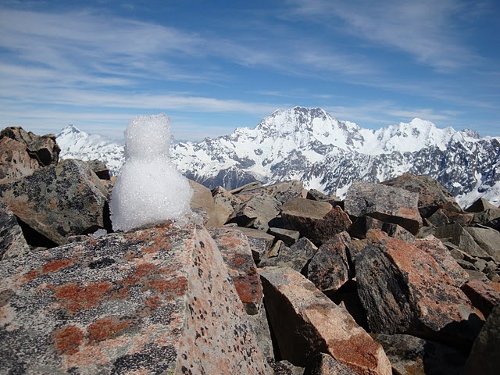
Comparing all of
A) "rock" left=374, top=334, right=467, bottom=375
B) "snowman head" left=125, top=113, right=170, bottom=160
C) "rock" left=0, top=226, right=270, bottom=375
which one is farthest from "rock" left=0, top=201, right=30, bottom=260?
"rock" left=374, top=334, right=467, bottom=375

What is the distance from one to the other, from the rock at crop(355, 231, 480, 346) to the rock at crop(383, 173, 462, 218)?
9.43m

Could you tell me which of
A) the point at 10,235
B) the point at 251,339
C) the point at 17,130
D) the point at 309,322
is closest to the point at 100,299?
the point at 251,339

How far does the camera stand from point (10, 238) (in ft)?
27.0

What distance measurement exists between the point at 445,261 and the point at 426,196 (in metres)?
9.04

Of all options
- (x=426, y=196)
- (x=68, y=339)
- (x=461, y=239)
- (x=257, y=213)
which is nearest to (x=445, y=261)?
(x=461, y=239)

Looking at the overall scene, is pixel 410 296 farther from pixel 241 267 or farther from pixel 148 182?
pixel 148 182

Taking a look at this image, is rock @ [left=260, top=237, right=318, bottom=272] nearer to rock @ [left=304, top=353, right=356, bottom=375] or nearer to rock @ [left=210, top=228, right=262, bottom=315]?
rock @ [left=210, top=228, right=262, bottom=315]

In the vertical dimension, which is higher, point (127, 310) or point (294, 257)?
point (127, 310)

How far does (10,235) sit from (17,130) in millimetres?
11146

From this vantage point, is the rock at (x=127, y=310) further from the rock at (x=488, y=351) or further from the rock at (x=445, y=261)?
the rock at (x=445, y=261)

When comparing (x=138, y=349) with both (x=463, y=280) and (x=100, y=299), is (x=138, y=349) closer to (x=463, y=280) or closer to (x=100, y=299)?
(x=100, y=299)

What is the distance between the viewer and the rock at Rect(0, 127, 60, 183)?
39.7 ft

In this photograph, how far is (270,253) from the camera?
483 inches

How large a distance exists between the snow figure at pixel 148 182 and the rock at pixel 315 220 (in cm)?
828
